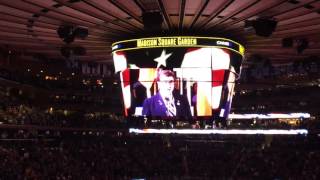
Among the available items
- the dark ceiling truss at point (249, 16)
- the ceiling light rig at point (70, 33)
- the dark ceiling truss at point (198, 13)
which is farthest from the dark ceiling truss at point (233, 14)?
the ceiling light rig at point (70, 33)

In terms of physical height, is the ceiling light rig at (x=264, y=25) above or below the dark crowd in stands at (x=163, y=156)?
above

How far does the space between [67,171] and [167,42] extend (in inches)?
632

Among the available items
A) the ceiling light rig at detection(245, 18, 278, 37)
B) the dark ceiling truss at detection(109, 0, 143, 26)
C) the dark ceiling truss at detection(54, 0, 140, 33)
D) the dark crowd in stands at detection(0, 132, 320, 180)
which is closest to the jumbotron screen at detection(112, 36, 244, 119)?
the dark ceiling truss at detection(54, 0, 140, 33)

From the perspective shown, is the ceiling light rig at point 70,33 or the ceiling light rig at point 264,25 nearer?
the ceiling light rig at point 264,25

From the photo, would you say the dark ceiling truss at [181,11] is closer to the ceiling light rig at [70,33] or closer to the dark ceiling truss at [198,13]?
the dark ceiling truss at [198,13]

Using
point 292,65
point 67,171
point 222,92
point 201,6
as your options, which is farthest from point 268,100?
point 201,6

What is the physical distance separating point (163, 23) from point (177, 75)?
50.4 inches

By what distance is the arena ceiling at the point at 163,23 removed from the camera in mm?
7902

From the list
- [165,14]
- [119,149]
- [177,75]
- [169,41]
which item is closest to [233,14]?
[165,14]

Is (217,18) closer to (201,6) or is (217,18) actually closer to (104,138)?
(201,6)

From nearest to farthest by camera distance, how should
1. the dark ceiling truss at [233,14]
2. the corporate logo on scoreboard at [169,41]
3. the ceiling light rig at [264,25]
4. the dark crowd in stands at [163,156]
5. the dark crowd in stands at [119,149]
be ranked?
1. the dark ceiling truss at [233,14]
2. the ceiling light rig at [264,25]
3. the corporate logo on scoreboard at [169,41]
4. the dark crowd in stands at [163,156]
5. the dark crowd in stands at [119,149]

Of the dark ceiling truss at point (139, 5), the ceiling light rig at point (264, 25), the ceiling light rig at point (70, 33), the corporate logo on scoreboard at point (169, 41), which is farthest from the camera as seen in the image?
the corporate logo on scoreboard at point (169, 41)

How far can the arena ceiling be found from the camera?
790 cm

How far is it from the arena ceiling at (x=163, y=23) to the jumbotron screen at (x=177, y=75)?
0.35 meters
